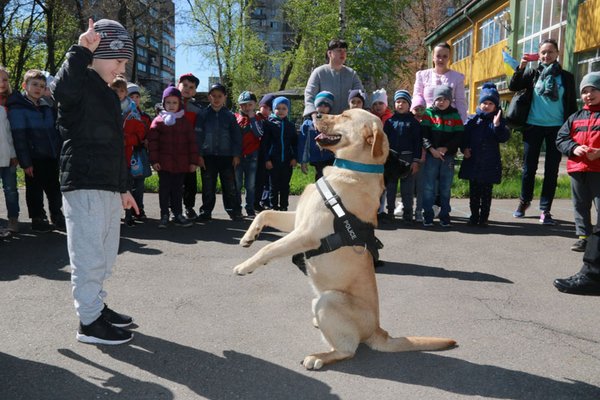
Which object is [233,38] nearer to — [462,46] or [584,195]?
[462,46]

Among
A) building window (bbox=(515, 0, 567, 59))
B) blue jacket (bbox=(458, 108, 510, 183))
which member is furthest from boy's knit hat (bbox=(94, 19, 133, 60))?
building window (bbox=(515, 0, 567, 59))

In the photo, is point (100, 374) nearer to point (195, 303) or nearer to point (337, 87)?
point (195, 303)

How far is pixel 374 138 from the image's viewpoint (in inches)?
130

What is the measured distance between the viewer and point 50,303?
13.0 ft

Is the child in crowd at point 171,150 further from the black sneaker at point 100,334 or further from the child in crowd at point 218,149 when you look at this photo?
the black sneaker at point 100,334

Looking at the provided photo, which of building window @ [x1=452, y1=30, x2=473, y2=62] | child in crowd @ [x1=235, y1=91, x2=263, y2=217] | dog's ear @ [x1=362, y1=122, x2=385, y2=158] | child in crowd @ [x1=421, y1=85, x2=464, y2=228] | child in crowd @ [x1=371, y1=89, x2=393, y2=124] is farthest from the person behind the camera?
building window @ [x1=452, y1=30, x2=473, y2=62]

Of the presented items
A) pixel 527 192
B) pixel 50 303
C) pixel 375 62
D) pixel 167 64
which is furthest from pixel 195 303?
pixel 167 64

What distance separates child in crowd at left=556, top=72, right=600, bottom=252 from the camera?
5617 millimetres

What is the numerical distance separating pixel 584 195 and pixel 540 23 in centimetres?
1922

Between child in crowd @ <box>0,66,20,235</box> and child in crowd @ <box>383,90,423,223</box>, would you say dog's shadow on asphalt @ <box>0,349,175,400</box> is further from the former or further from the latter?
child in crowd @ <box>383,90,423,223</box>

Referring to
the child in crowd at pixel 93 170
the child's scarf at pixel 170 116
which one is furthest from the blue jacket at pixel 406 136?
the child in crowd at pixel 93 170

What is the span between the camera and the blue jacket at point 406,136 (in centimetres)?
711

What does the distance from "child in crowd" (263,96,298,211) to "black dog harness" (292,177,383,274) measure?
4978 mm

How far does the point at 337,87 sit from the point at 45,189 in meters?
4.37
